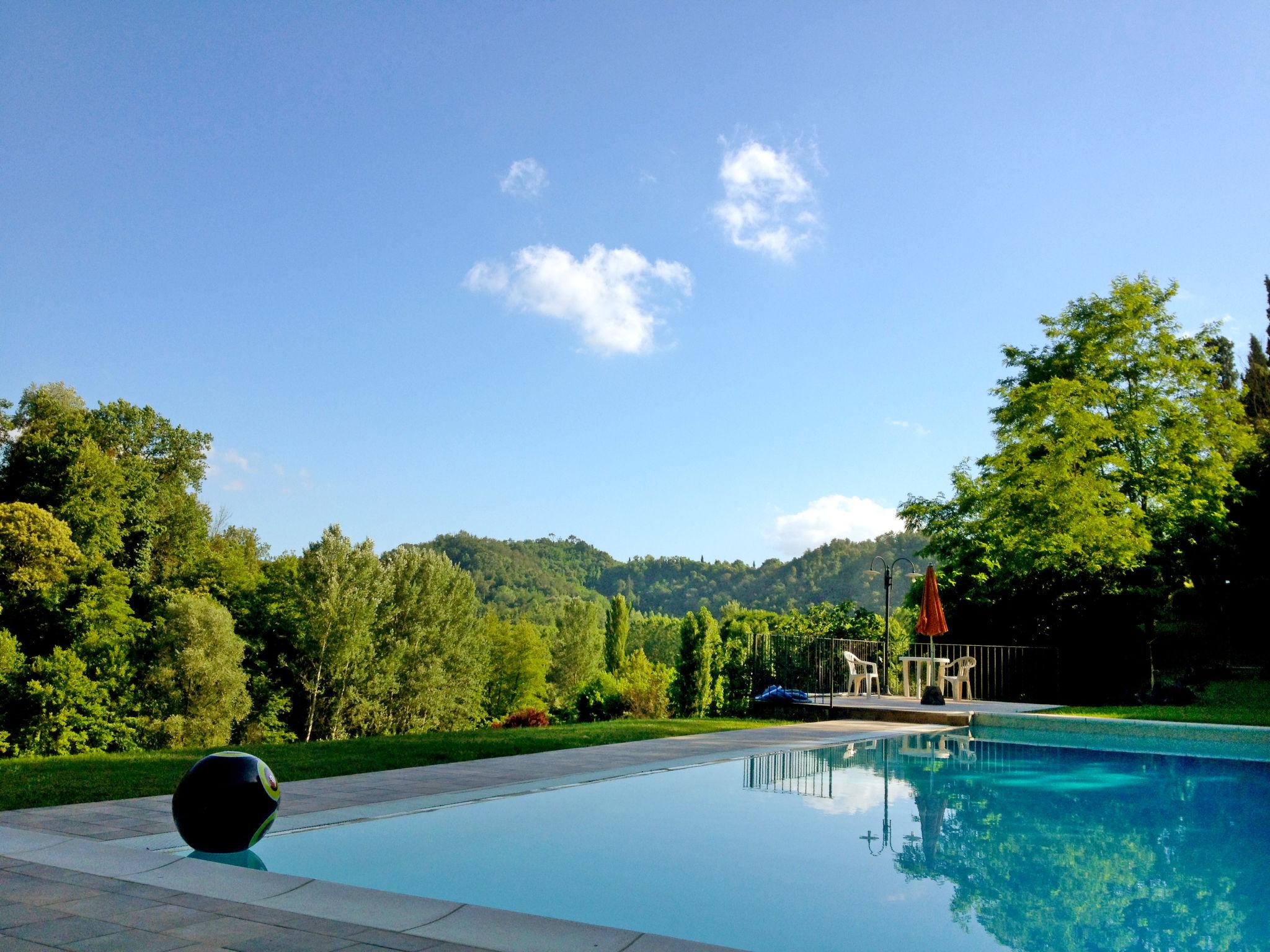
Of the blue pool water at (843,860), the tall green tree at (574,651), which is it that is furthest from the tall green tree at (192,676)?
the tall green tree at (574,651)

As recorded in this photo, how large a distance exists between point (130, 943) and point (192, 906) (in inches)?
22.5

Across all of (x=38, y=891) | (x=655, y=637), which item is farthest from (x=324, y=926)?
(x=655, y=637)

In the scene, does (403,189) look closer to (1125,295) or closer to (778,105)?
(778,105)

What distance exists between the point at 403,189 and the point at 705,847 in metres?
18.0

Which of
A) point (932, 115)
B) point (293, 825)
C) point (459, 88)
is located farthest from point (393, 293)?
point (293, 825)

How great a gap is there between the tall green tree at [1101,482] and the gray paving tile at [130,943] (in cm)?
2165

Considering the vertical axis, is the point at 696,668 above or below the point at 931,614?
below

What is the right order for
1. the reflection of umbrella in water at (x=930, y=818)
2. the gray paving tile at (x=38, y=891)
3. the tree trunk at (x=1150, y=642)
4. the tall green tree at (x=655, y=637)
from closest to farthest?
the gray paving tile at (x=38, y=891), the reflection of umbrella in water at (x=930, y=818), the tree trunk at (x=1150, y=642), the tall green tree at (x=655, y=637)

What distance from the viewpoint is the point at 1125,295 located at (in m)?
25.6

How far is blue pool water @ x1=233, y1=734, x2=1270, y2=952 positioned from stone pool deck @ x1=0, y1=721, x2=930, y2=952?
2.20 feet

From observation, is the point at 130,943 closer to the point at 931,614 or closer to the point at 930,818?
the point at 930,818

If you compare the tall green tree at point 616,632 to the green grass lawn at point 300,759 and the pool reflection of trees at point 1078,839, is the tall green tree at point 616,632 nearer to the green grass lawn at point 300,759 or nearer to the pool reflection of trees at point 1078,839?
the green grass lawn at point 300,759

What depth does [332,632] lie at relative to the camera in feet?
118

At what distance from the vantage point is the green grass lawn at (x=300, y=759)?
6.95 metres
